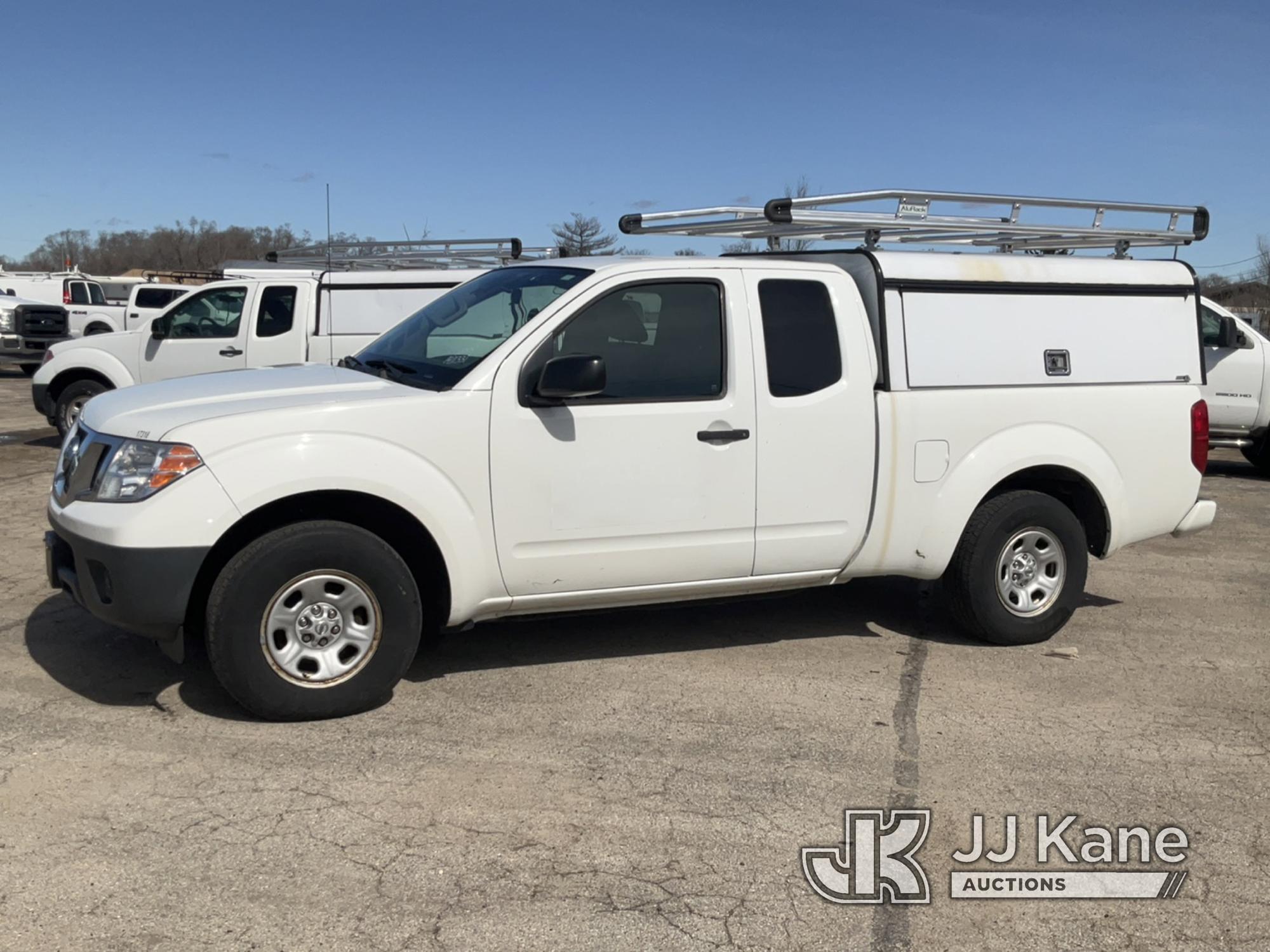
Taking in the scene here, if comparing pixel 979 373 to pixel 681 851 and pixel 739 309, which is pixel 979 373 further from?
pixel 681 851

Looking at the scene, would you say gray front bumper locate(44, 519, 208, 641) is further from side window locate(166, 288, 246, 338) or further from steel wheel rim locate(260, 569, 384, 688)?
side window locate(166, 288, 246, 338)

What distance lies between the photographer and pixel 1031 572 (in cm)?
634

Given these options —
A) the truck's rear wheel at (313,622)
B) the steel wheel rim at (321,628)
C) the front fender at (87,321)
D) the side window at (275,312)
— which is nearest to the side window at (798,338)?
the truck's rear wheel at (313,622)

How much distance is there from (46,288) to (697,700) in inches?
1164

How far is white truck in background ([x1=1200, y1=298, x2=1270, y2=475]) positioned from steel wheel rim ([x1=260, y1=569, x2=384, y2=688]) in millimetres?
10862

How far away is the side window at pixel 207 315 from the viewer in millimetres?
12430

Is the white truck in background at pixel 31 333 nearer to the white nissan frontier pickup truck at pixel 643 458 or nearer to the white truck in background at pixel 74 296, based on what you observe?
the white truck in background at pixel 74 296

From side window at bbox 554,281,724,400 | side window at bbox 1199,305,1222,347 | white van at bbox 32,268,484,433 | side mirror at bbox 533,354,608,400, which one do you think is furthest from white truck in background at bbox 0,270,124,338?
side mirror at bbox 533,354,608,400

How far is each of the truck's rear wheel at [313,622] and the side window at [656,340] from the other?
123 cm

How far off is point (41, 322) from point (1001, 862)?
2163 centimetres

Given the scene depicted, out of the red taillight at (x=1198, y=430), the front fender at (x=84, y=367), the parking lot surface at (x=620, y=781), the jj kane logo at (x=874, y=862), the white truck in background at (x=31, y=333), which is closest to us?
the parking lot surface at (x=620, y=781)

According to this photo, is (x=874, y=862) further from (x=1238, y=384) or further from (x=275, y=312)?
(x=1238, y=384)

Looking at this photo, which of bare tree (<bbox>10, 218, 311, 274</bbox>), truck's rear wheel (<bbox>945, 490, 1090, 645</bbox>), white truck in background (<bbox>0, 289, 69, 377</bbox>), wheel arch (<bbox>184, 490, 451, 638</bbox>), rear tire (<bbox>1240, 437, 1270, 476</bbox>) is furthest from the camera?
bare tree (<bbox>10, 218, 311, 274</bbox>)

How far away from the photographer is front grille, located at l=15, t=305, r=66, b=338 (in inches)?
848
